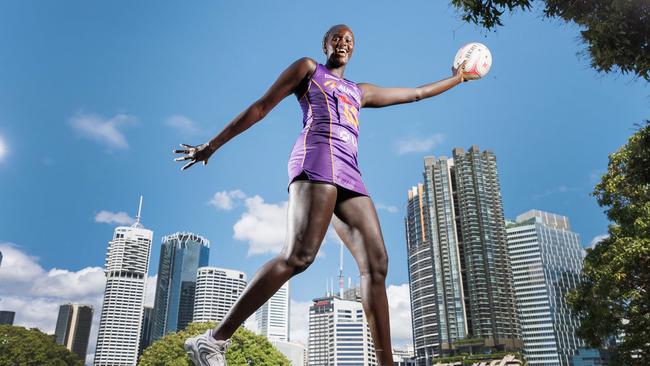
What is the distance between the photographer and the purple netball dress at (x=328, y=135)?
2643 millimetres

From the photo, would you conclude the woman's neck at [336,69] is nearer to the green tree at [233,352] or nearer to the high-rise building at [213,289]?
the green tree at [233,352]

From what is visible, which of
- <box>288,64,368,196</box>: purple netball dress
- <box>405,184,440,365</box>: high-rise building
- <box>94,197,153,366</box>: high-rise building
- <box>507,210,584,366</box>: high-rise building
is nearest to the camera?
<box>288,64,368,196</box>: purple netball dress

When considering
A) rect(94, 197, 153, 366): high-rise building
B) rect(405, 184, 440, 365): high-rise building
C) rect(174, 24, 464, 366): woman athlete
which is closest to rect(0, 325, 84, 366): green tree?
rect(174, 24, 464, 366): woman athlete

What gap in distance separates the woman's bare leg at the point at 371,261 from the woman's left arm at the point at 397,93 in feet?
2.80

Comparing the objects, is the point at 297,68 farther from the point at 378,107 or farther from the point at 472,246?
the point at 472,246

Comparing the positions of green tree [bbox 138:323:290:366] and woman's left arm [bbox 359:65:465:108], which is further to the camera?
green tree [bbox 138:323:290:366]

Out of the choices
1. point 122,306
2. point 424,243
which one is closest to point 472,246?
point 424,243

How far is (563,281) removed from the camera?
137 m

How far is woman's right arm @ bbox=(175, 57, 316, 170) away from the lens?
2678 millimetres

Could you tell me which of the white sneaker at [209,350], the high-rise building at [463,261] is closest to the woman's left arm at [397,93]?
the white sneaker at [209,350]

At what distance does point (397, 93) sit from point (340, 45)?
615 millimetres

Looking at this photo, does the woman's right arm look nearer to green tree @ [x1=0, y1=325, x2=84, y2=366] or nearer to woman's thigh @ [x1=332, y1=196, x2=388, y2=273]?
woman's thigh @ [x1=332, y1=196, x2=388, y2=273]

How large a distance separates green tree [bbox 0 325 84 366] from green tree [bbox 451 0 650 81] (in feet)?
128

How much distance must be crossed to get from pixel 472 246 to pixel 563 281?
59.3 m
